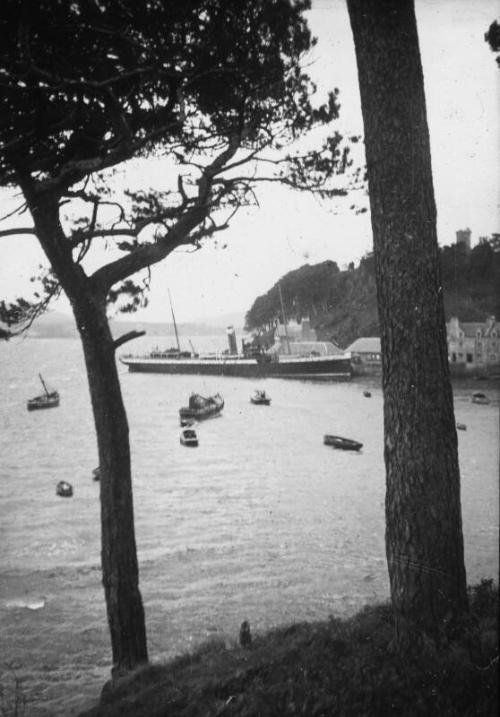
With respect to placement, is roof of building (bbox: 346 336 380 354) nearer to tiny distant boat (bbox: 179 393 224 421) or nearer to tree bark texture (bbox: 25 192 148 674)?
tiny distant boat (bbox: 179 393 224 421)

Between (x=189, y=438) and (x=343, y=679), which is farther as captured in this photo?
(x=189, y=438)

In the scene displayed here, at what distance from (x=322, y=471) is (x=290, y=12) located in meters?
20.1

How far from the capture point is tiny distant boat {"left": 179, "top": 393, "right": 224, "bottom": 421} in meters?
35.0

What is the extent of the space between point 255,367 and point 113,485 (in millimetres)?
57505

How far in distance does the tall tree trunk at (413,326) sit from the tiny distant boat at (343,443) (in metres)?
23.2

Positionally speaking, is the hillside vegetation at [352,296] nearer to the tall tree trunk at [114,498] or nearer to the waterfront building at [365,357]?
the waterfront building at [365,357]

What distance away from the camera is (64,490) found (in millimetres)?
19312

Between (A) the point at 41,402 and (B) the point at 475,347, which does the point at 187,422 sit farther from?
(B) the point at 475,347

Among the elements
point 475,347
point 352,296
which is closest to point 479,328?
point 475,347

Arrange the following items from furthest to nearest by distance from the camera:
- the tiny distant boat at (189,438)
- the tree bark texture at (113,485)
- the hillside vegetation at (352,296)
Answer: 1. the hillside vegetation at (352,296)
2. the tiny distant boat at (189,438)
3. the tree bark texture at (113,485)

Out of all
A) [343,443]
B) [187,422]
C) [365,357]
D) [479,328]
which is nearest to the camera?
[343,443]

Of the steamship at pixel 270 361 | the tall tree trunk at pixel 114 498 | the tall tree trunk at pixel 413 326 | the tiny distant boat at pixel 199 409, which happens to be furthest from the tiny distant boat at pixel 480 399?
the tall tree trunk at pixel 413 326

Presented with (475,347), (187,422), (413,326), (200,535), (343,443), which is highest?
(413,326)

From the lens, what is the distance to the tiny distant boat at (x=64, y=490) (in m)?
19.3
